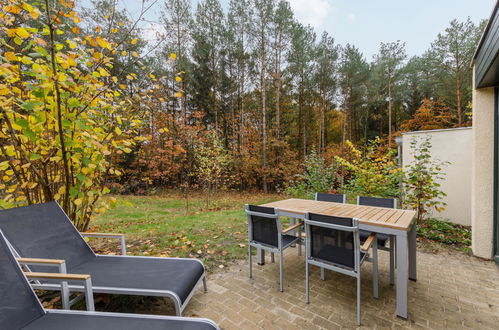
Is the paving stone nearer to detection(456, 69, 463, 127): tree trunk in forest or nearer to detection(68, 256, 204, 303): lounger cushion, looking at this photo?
detection(68, 256, 204, 303): lounger cushion

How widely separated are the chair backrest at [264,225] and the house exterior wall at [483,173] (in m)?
3.57

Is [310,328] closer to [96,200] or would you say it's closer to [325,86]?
[96,200]

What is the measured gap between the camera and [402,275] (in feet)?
6.93

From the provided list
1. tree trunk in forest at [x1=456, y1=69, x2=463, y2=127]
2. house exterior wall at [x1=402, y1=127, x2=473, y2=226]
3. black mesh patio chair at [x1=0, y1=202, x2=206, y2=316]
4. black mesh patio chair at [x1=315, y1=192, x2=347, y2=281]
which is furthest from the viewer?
tree trunk in forest at [x1=456, y1=69, x2=463, y2=127]

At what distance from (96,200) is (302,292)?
115 inches

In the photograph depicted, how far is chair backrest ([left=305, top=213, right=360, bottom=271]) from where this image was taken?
2.08m

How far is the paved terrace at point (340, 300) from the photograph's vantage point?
205 centimetres

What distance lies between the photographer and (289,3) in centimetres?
1136

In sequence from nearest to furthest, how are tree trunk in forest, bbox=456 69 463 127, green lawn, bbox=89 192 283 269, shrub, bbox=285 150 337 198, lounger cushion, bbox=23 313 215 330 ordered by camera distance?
lounger cushion, bbox=23 313 215 330
green lawn, bbox=89 192 283 269
shrub, bbox=285 150 337 198
tree trunk in forest, bbox=456 69 463 127

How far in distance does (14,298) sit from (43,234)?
0.93 m

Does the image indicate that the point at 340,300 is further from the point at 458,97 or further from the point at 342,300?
the point at 458,97

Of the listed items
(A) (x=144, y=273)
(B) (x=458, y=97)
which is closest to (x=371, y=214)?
(A) (x=144, y=273)

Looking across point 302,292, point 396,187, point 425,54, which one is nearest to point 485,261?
point 396,187

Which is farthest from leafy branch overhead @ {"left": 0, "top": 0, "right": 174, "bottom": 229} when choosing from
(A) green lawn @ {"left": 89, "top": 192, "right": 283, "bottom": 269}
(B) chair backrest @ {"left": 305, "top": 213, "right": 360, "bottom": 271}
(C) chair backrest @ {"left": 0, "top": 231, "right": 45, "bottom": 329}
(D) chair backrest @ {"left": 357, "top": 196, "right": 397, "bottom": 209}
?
(D) chair backrest @ {"left": 357, "top": 196, "right": 397, "bottom": 209}
